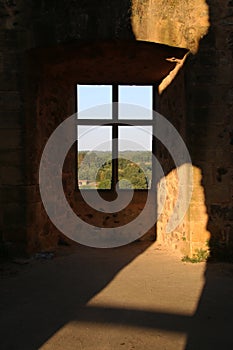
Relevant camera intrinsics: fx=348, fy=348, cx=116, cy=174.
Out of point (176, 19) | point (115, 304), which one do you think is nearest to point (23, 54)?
point (176, 19)

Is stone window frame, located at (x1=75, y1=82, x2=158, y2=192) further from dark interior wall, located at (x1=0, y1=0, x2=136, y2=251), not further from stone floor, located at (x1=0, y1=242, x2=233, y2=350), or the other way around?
stone floor, located at (x1=0, y1=242, x2=233, y2=350)

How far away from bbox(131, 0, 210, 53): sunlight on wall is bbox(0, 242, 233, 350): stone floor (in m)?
2.96

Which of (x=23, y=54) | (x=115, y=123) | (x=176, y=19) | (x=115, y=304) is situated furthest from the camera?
(x=115, y=123)

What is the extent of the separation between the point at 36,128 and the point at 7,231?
1.51 m

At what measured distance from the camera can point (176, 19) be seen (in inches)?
181

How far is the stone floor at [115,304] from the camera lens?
101 inches

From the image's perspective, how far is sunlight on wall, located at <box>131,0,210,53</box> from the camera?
4.54 metres

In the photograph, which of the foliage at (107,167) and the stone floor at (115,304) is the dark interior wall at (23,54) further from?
the foliage at (107,167)

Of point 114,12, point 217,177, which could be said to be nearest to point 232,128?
point 217,177

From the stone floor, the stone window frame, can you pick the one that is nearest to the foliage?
the stone window frame

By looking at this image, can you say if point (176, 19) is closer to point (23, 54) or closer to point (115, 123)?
point (23, 54)

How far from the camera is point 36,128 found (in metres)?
5.04

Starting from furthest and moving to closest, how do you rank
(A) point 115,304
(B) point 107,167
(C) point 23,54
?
(B) point 107,167
(C) point 23,54
(A) point 115,304

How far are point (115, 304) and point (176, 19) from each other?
362 centimetres
